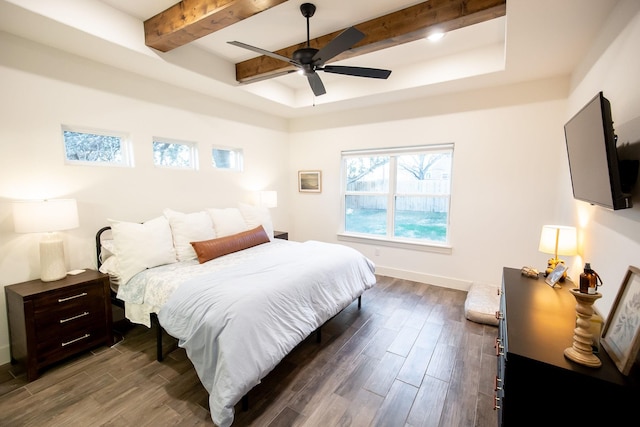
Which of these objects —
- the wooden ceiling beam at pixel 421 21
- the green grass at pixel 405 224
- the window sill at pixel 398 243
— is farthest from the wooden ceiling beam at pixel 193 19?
the window sill at pixel 398 243

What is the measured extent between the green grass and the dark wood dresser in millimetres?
2669

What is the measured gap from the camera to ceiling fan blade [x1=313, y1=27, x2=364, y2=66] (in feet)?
6.10

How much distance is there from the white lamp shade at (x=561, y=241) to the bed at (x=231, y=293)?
5.50ft

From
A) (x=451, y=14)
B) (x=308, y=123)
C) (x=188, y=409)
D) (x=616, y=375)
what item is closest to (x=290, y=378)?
(x=188, y=409)

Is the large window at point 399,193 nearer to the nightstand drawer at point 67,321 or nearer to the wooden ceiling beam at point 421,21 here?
the wooden ceiling beam at point 421,21

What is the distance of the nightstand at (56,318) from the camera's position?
2.07 m

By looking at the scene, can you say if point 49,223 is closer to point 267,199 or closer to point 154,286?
point 154,286

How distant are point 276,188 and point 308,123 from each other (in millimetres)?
1281

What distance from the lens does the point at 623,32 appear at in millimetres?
1681

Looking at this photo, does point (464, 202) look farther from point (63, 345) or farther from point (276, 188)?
point (63, 345)

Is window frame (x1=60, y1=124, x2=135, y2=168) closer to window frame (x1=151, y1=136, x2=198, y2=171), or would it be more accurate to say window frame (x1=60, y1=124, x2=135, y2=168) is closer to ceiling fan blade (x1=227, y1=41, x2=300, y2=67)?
window frame (x1=151, y1=136, x2=198, y2=171)

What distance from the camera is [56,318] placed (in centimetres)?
219

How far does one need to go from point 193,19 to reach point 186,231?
1.93m

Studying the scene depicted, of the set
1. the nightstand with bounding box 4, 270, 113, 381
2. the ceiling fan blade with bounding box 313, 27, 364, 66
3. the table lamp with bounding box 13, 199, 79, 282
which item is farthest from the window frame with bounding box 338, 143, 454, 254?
the table lamp with bounding box 13, 199, 79, 282
